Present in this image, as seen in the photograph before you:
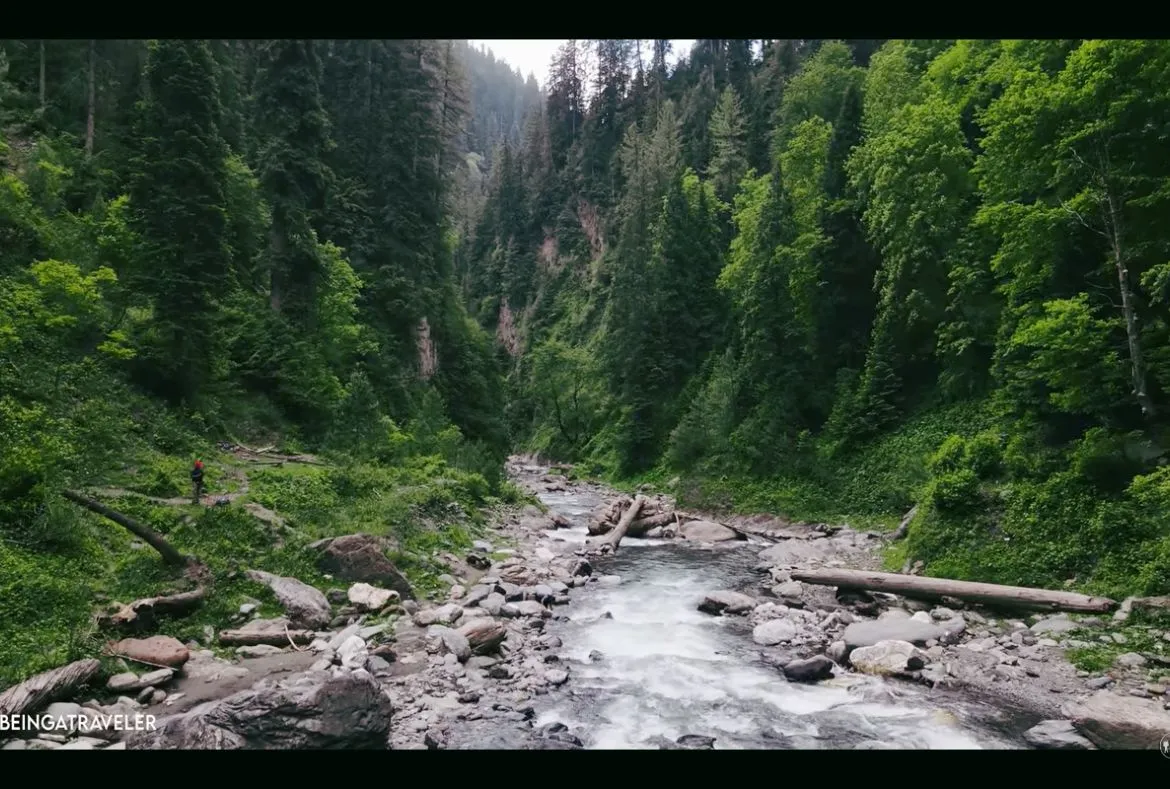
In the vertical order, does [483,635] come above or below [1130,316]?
below

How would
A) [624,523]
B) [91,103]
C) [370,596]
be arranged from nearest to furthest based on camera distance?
[370,596], [624,523], [91,103]

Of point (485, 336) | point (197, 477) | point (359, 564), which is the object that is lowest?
point (359, 564)

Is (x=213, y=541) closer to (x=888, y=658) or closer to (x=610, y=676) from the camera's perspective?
(x=610, y=676)

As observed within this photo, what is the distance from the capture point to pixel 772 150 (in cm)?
5050

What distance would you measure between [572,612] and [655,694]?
16.4ft

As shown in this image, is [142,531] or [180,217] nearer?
[142,531]

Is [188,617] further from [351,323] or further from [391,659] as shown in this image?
[351,323]

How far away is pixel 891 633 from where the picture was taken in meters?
13.2

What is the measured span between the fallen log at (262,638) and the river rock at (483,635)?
2.89 meters

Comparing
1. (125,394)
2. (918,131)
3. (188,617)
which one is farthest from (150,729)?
(918,131)

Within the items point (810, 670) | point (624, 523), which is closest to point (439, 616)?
point (810, 670)

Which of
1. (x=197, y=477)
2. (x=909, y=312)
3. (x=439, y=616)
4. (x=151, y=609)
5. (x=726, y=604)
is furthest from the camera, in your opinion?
(x=909, y=312)

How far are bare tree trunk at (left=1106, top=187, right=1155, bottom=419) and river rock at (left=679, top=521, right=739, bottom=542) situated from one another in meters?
14.1

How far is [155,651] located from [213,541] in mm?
4055
